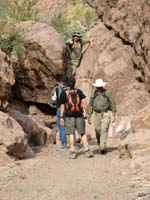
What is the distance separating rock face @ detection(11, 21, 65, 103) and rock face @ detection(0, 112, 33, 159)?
7.98 m

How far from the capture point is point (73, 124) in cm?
1223

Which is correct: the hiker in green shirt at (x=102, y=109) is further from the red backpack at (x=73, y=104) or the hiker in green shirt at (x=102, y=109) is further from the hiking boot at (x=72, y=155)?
the hiking boot at (x=72, y=155)

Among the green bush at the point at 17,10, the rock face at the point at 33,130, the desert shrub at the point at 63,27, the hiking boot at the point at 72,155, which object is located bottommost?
the rock face at the point at 33,130

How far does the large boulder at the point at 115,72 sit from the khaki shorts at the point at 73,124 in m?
6.81

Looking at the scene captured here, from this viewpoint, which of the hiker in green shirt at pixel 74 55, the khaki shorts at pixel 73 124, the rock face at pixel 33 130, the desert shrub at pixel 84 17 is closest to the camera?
the khaki shorts at pixel 73 124

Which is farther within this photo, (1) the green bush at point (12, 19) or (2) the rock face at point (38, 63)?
(2) the rock face at point (38, 63)

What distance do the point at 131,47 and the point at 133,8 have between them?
1.53 meters

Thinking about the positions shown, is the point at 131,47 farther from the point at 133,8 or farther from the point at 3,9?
the point at 3,9

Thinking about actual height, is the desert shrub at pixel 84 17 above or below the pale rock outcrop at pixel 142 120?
above

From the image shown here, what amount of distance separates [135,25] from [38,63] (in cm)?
403

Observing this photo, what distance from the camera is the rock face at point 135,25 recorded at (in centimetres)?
1917

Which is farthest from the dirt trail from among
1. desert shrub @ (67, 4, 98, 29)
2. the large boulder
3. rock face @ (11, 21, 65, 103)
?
desert shrub @ (67, 4, 98, 29)

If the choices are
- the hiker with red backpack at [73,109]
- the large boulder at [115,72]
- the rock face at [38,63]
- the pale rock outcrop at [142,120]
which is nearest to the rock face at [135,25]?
the large boulder at [115,72]

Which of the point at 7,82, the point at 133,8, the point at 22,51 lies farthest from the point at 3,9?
the point at 7,82
